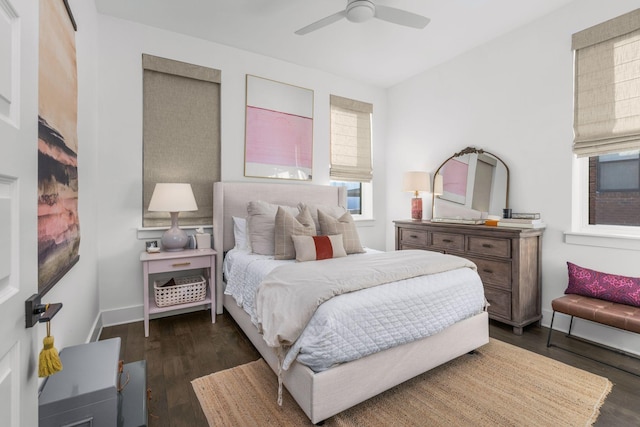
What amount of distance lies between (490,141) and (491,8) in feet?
4.10

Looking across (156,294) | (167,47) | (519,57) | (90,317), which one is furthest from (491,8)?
(90,317)

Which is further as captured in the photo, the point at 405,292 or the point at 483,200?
the point at 483,200

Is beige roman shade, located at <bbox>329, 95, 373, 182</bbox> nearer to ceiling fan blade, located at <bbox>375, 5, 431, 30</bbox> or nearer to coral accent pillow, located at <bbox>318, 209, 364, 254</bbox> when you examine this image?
coral accent pillow, located at <bbox>318, 209, 364, 254</bbox>

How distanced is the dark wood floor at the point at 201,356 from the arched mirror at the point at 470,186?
1222 mm

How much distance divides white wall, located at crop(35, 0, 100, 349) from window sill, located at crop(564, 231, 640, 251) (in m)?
3.75

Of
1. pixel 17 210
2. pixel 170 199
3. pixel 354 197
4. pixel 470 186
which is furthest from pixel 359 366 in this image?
pixel 354 197

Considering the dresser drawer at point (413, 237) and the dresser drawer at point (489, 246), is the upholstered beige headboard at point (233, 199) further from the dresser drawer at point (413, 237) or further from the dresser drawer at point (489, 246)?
the dresser drawer at point (489, 246)

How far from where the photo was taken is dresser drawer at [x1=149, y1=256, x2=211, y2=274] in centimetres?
272

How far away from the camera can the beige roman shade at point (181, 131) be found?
3.06 m

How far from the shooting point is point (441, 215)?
3.85 meters

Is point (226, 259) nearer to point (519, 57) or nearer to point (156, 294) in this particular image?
point (156, 294)

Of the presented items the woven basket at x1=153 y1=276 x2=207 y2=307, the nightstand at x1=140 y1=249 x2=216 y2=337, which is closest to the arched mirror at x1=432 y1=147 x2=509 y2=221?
the nightstand at x1=140 y1=249 x2=216 y2=337

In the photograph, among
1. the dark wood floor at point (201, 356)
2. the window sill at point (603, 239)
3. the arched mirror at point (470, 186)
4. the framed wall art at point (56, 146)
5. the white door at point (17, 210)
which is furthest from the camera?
the arched mirror at point (470, 186)

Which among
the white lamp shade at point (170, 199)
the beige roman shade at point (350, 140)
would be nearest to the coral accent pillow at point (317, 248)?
the white lamp shade at point (170, 199)
